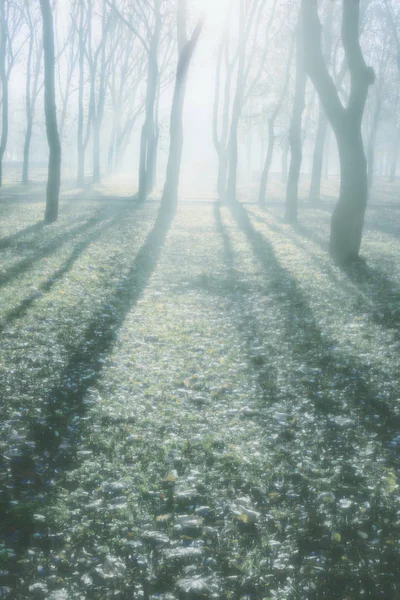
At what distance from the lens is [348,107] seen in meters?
11.7

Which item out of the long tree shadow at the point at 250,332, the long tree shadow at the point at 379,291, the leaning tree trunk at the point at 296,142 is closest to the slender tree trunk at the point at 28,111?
the leaning tree trunk at the point at 296,142

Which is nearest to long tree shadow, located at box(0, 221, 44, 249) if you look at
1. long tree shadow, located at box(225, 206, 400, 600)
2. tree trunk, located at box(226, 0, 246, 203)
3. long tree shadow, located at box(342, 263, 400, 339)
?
long tree shadow, located at box(225, 206, 400, 600)

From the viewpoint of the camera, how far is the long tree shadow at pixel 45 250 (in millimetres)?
10609

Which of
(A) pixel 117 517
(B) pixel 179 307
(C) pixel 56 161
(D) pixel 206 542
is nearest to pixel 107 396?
(A) pixel 117 517

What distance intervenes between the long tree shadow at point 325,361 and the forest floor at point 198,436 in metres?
0.03

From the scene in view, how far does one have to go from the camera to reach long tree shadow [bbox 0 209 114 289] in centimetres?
1061

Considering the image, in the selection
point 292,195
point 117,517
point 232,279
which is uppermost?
point 292,195

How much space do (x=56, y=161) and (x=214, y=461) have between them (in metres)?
13.9

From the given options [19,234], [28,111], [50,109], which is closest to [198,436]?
[19,234]

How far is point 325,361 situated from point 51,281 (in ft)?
20.4

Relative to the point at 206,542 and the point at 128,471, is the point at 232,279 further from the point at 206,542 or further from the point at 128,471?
the point at 206,542

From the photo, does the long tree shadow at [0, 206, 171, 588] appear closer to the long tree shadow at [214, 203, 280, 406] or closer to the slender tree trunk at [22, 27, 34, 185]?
the long tree shadow at [214, 203, 280, 406]

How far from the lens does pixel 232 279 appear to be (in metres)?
12.1

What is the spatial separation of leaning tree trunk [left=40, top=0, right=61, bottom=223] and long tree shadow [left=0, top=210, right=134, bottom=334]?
1.86 m
